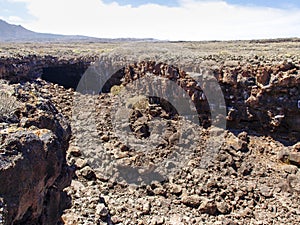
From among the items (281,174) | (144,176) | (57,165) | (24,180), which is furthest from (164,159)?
(24,180)

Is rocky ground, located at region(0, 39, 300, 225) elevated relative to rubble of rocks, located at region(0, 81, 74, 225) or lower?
lower

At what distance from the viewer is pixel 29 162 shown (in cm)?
343

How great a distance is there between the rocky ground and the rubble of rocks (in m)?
1.52

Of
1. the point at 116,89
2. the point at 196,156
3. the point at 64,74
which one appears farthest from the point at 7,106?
the point at 64,74

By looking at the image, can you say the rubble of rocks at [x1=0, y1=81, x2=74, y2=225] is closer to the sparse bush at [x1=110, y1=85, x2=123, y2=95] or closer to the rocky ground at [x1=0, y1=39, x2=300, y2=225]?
the rocky ground at [x1=0, y1=39, x2=300, y2=225]

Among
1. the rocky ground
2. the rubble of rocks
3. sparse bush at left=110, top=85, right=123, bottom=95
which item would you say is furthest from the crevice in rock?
the rubble of rocks

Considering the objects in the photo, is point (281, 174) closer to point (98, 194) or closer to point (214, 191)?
point (214, 191)

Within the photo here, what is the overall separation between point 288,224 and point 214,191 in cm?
169

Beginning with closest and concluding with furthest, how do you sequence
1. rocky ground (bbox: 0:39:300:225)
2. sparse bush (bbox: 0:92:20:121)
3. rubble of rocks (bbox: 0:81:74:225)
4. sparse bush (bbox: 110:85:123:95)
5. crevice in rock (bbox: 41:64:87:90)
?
rubble of rocks (bbox: 0:81:74:225), sparse bush (bbox: 0:92:20:121), rocky ground (bbox: 0:39:300:225), sparse bush (bbox: 110:85:123:95), crevice in rock (bbox: 41:64:87:90)

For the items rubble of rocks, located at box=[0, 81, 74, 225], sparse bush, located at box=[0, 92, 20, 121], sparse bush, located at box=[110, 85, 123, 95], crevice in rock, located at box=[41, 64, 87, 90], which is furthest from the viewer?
crevice in rock, located at box=[41, 64, 87, 90]

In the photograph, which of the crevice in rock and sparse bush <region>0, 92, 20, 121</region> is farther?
the crevice in rock

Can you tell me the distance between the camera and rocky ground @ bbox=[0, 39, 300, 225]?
283 inches

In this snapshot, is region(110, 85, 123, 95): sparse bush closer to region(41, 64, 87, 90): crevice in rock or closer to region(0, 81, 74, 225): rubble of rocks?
region(41, 64, 87, 90): crevice in rock

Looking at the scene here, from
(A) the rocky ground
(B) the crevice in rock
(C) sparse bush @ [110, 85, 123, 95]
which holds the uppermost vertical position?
(B) the crevice in rock
